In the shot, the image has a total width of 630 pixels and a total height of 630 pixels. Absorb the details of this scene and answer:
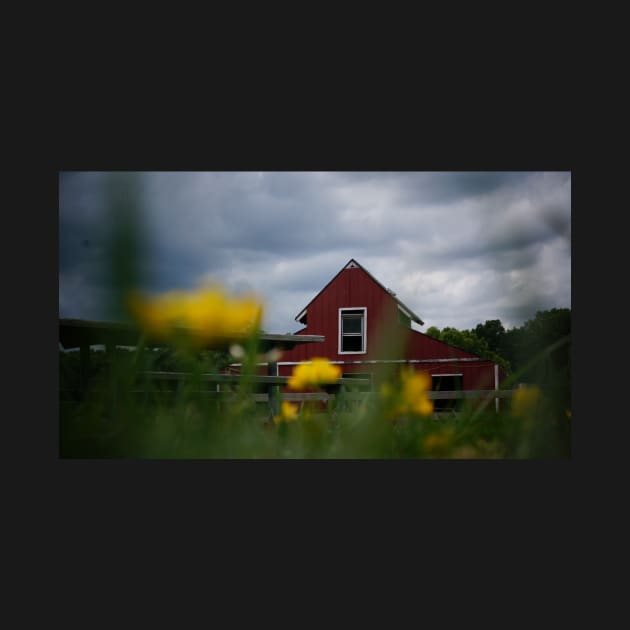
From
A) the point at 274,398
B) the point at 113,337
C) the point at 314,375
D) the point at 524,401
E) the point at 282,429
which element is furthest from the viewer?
the point at 314,375

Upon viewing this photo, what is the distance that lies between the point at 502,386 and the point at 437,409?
1.50 feet

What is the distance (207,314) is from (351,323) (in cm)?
101

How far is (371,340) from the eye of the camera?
5750 millimetres

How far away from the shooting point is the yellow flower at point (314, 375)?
565cm

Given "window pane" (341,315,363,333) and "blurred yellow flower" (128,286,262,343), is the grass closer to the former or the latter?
"blurred yellow flower" (128,286,262,343)

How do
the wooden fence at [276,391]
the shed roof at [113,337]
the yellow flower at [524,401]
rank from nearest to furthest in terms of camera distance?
the shed roof at [113,337] < the wooden fence at [276,391] < the yellow flower at [524,401]

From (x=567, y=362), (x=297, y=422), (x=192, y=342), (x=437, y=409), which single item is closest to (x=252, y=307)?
(x=192, y=342)

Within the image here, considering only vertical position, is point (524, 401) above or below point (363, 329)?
below

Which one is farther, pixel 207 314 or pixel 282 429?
pixel 207 314

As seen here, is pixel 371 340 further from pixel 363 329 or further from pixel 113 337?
pixel 113 337

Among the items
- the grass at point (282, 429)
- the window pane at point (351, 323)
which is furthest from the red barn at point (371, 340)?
the grass at point (282, 429)

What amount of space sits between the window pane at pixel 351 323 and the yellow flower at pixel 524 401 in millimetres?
1153

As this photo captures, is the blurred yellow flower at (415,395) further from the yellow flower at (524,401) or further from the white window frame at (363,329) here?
the yellow flower at (524,401)

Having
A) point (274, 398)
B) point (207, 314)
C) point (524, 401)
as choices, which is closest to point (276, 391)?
point (274, 398)
